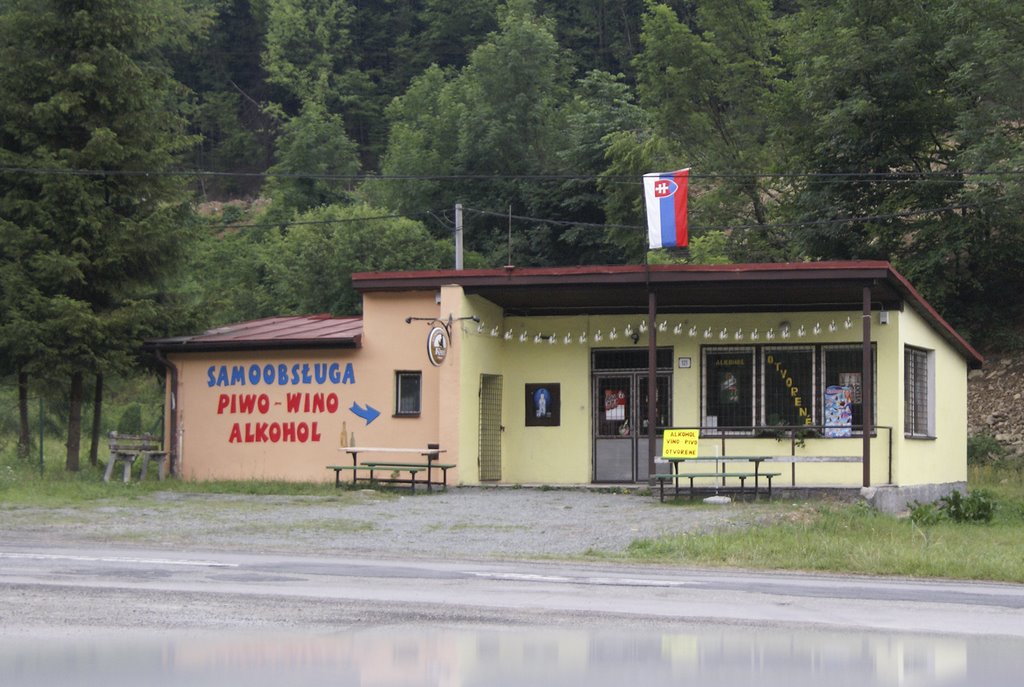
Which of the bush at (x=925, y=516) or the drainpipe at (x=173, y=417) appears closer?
the bush at (x=925, y=516)

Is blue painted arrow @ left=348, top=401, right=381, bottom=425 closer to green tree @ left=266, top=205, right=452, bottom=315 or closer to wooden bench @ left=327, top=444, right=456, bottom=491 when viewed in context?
wooden bench @ left=327, top=444, right=456, bottom=491

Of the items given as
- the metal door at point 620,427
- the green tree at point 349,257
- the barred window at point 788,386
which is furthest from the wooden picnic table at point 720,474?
the green tree at point 349,257

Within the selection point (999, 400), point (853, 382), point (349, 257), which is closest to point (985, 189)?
point (999, 400)

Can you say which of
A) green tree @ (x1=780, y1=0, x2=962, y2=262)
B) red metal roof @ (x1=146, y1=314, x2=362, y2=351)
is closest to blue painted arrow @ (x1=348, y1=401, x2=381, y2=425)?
red metal roof @ (x1=146, y1=314, x2=362, y2=351)

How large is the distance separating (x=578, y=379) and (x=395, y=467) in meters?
4.97

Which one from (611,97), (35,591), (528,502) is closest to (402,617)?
(35,591)

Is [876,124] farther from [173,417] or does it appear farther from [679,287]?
[173,417]

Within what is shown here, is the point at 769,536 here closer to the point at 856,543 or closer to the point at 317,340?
the point at 856,543

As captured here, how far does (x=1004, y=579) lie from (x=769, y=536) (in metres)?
3.68

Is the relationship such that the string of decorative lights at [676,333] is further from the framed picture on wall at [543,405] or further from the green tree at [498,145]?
the green tree at [498,145]

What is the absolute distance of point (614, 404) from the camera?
28562 mm

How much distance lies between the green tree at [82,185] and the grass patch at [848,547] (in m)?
14.3

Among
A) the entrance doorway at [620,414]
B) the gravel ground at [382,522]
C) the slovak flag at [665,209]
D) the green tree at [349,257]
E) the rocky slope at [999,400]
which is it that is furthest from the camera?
the green tree at [349,257]

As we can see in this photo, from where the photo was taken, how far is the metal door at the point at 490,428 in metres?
28.1
